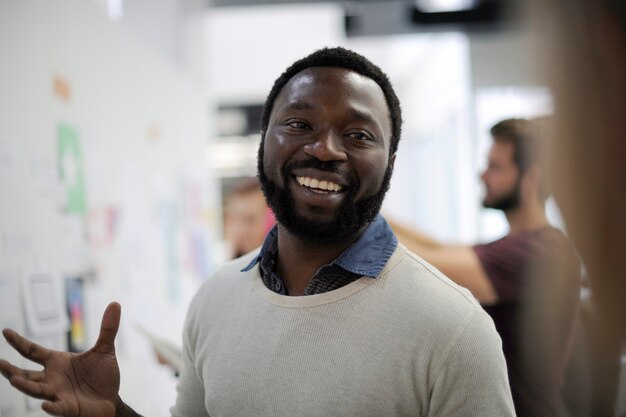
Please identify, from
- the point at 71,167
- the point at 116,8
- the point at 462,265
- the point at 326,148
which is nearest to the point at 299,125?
the point at 326,148

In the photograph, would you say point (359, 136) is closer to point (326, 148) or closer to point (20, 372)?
point (326, 148)

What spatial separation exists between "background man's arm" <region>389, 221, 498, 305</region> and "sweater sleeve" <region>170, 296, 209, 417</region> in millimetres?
581

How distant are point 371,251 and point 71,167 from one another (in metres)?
1.23

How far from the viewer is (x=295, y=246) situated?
1112mm

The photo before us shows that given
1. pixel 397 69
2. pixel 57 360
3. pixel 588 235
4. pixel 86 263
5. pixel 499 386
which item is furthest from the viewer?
pixel 397 69

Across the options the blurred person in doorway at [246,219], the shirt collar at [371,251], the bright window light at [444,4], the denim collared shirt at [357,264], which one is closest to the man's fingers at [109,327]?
the denim collared shirt at [357,264]

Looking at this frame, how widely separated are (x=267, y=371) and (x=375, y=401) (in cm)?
18

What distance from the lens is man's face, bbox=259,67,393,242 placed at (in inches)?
40.1

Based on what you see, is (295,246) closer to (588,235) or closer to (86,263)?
(588,235)

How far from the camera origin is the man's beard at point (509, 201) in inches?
70.2

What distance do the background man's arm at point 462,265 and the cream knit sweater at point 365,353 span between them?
49 cm

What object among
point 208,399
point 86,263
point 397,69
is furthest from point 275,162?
point 397,69

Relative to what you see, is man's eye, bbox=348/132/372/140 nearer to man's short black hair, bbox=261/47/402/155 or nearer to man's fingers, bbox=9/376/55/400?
man's short black hair, bbox=261/47/402/155

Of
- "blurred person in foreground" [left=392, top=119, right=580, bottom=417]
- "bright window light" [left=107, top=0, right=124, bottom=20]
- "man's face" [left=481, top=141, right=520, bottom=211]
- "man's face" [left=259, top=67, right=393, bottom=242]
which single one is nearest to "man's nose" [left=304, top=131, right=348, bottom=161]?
"man's face" [left=259, top=67, right=393, bottom=242]
